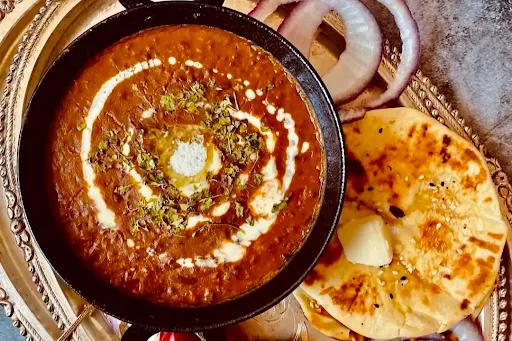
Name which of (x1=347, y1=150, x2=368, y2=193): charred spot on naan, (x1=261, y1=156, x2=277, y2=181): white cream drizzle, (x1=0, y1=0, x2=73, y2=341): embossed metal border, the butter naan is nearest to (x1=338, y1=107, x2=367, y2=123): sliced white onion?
the butter naan

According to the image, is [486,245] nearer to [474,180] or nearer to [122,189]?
[474,180]

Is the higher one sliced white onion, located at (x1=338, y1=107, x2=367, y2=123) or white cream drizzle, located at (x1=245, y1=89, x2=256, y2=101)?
white cream drizzle, located at (x1=245, y1=89, x2=256, y2=101)

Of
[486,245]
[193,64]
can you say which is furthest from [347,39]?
[486,245]

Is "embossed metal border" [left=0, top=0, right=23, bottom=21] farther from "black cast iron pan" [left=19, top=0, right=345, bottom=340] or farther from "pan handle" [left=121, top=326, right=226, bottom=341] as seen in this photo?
"pan handle" [left=121, top=326, right=226, bottom=341]

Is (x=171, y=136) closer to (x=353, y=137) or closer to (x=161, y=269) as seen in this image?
(x=161, y=269)

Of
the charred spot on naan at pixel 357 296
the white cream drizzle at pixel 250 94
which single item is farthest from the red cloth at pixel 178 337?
the white cream drizzle at pixel 250 94

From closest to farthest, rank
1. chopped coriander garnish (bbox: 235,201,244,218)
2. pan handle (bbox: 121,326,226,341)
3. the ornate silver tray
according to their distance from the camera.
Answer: chopped coriander garnish (bbox: 235,201,244,218), pan handle (bbox: 121,326,226,341), the ornate silver tray

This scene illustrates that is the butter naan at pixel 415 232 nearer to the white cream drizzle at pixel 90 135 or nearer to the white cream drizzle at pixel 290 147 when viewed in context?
the white cream drizzle at pixel 290 147
